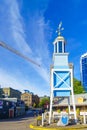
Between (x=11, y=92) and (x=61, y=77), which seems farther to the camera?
(x=11, y=92)

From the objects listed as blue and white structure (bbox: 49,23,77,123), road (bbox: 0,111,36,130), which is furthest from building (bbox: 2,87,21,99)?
blue and white structure (bbox: 49,23,77,123)

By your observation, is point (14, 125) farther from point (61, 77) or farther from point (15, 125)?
point (61, 77)

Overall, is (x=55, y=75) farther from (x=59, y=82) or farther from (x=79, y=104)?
(x=79, y=104)

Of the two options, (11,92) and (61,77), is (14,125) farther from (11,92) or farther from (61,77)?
(11,92)

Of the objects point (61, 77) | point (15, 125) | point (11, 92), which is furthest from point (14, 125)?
point (11, 92)

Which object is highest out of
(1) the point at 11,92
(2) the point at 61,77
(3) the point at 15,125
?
(1) the point at 11,92

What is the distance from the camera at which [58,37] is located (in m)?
39.0

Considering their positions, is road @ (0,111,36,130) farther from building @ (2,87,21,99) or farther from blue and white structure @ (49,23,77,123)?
building @ (2,87,21,99)

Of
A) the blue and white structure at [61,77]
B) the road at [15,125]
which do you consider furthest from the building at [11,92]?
the blue and white structure at [61,77]

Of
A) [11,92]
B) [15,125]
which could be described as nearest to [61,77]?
[15,125]

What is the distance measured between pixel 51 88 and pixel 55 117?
11.9ft

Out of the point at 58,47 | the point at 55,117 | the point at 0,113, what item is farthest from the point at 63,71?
the point at 0,113

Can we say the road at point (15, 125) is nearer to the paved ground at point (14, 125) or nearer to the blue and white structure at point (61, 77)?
the paved ground at point (14, 125)

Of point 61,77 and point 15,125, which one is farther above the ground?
point 61,77
